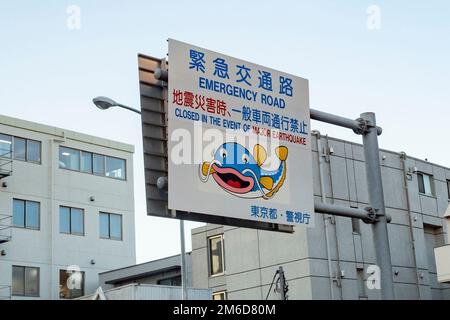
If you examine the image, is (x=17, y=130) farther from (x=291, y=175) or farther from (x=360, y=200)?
(x=291, y=175)

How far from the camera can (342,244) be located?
33.0 meters

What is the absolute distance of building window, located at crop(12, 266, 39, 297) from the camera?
4828 cm

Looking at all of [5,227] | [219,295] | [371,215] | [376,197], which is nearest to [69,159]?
[5,227]

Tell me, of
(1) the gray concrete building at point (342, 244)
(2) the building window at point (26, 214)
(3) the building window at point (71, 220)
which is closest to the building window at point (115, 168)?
(3) the building window at point (71, 220)

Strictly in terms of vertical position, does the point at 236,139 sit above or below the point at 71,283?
below

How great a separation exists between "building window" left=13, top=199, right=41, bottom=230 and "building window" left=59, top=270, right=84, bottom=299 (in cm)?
340

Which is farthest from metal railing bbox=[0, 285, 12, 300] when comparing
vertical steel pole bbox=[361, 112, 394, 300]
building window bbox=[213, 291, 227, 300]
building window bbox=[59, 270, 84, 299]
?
vertical steel pole bbox=[361, 112, 394, 300]

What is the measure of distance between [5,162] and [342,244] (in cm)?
2354

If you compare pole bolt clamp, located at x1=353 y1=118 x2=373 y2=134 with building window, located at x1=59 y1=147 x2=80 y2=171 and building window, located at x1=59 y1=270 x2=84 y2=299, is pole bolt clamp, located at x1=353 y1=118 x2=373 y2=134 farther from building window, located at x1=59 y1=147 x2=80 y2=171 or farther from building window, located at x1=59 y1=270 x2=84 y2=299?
building window, located at x1=59 y1=147 x2=80 y2=171

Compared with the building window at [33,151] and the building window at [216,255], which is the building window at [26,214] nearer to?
the building window at [33,151]

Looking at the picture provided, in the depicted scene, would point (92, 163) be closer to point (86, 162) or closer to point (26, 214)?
point (86, 162)

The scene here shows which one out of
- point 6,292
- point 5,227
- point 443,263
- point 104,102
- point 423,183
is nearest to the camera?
point 104,102

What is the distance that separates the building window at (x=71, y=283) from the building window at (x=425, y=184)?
73.9 feet
